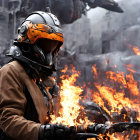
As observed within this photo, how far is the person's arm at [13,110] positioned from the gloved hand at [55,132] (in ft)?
0.22

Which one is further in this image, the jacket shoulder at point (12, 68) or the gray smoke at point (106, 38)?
the gray smoke at point (106, 38)

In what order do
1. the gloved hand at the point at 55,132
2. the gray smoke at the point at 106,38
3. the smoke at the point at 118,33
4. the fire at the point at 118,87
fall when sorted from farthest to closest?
the smoke at the point at 118,33, the gray smoke at the point at 106,38, the fire at the point at 118,87, the gloved hand at the point at 55,132

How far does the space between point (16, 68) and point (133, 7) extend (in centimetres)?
2492

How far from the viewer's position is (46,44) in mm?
2498

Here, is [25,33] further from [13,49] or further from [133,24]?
[133,24]

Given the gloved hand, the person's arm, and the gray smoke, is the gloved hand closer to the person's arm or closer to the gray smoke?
the person's arm

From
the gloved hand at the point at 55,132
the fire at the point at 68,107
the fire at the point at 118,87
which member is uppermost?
the gloved hand at the point at 55,132

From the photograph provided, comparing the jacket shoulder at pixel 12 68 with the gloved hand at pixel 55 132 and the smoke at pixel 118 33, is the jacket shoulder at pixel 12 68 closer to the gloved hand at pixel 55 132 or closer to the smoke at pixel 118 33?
the gloved hand at pixel 55 132

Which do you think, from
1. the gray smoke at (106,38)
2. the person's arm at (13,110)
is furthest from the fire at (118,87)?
the person's arm at (13,110)

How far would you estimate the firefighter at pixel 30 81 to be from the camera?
1824 mm

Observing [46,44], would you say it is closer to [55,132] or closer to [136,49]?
[55,132]

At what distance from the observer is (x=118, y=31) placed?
2608cm

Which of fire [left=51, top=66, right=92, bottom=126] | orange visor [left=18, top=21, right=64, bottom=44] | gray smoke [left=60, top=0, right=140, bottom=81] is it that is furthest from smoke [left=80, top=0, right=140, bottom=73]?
orange visor [left=18, top=21, right=64, bottom=44]

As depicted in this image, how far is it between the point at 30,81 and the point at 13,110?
1.42 ft
